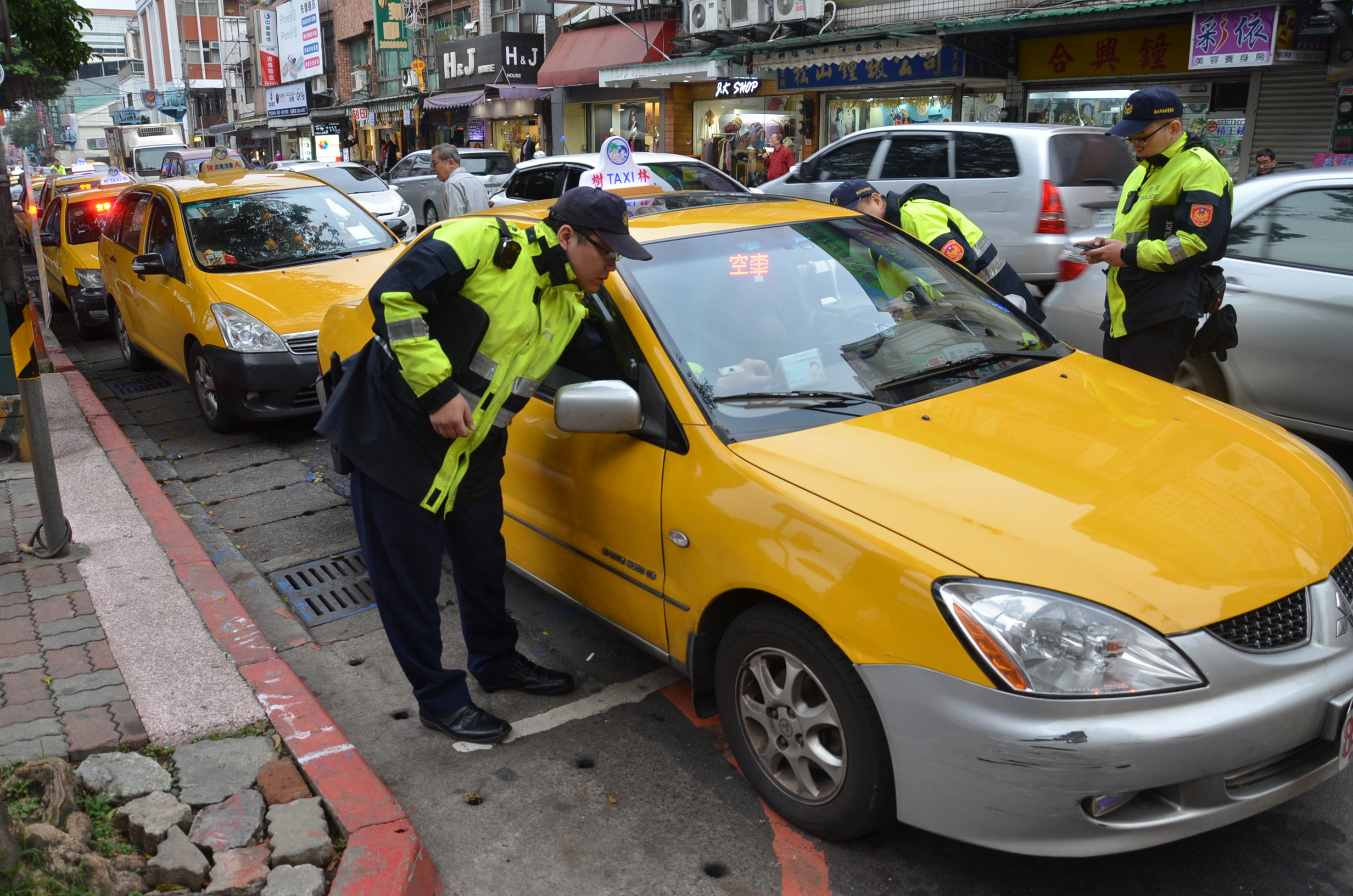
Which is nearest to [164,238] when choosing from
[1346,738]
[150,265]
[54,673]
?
[150,265]

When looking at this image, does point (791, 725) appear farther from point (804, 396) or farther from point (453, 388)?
point (453, 388)

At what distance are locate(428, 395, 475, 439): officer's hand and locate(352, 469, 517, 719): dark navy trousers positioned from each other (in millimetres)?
333

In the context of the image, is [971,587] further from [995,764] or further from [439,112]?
[439,112]

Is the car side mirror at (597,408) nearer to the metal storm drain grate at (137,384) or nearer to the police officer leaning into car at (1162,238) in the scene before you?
the police officer leaning into car at (1162,238)

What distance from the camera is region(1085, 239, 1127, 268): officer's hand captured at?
4828 millimetres

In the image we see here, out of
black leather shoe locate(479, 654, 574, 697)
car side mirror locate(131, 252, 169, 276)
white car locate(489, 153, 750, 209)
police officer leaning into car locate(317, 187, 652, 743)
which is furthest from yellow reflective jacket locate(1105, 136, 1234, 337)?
car side mirror locate(131, 252, 169, 276)

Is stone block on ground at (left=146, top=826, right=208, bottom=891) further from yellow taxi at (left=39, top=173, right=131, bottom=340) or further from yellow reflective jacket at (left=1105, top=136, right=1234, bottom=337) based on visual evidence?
yellow taxi at (left=39, top=173, right=131, bottom=340)

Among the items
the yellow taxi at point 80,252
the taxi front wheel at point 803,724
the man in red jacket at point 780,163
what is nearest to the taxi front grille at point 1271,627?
the taxi front wheel at point 803,724

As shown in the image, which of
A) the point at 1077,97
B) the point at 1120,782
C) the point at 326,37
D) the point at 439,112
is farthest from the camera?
the point at 326,37

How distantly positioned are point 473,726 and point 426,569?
0.57 metres

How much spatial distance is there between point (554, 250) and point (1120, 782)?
6.96 ft

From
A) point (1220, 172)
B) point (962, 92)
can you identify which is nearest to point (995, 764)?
point (1220, 172)

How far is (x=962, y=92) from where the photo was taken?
55.3ft

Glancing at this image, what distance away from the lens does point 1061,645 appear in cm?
240
